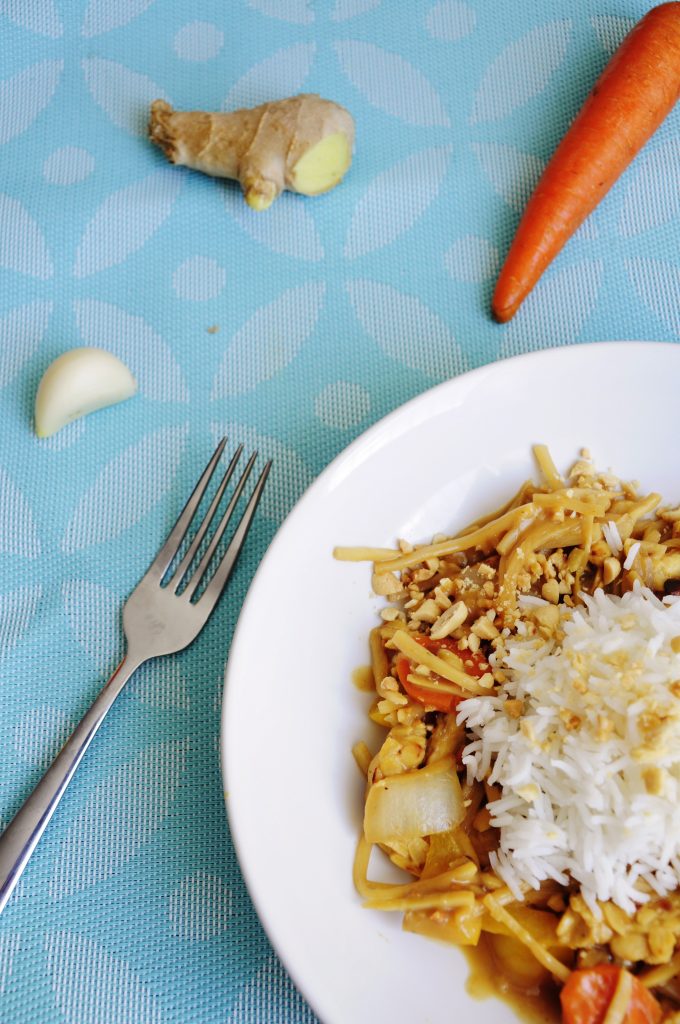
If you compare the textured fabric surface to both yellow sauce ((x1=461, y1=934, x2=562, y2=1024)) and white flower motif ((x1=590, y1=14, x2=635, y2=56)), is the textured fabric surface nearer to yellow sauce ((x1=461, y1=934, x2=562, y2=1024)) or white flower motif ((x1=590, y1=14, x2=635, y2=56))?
white flower motif ((x1=590, y1=14, x2=635, y2=56))

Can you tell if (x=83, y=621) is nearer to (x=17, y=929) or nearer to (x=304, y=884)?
(x=17, y=929)

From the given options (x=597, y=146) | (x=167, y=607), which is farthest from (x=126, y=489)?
(x=597, y=146)

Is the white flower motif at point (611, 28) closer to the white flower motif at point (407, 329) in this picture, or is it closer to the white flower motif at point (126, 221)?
the white flower motif at point (407, 329)

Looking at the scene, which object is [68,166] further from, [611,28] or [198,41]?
[611,28]

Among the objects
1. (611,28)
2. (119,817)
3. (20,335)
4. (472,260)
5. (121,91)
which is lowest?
(119,817)

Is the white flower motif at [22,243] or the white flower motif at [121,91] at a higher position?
the white flower motif at [121,91]

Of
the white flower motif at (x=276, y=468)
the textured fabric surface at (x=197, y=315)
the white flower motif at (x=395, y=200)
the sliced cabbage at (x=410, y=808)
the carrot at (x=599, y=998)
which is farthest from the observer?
the white flower motif at (x=395, y=200)

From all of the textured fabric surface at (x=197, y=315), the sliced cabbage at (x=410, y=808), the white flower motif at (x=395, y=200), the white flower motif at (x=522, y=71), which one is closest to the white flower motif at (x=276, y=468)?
the textured fabric surface at (x=197, y=315)
